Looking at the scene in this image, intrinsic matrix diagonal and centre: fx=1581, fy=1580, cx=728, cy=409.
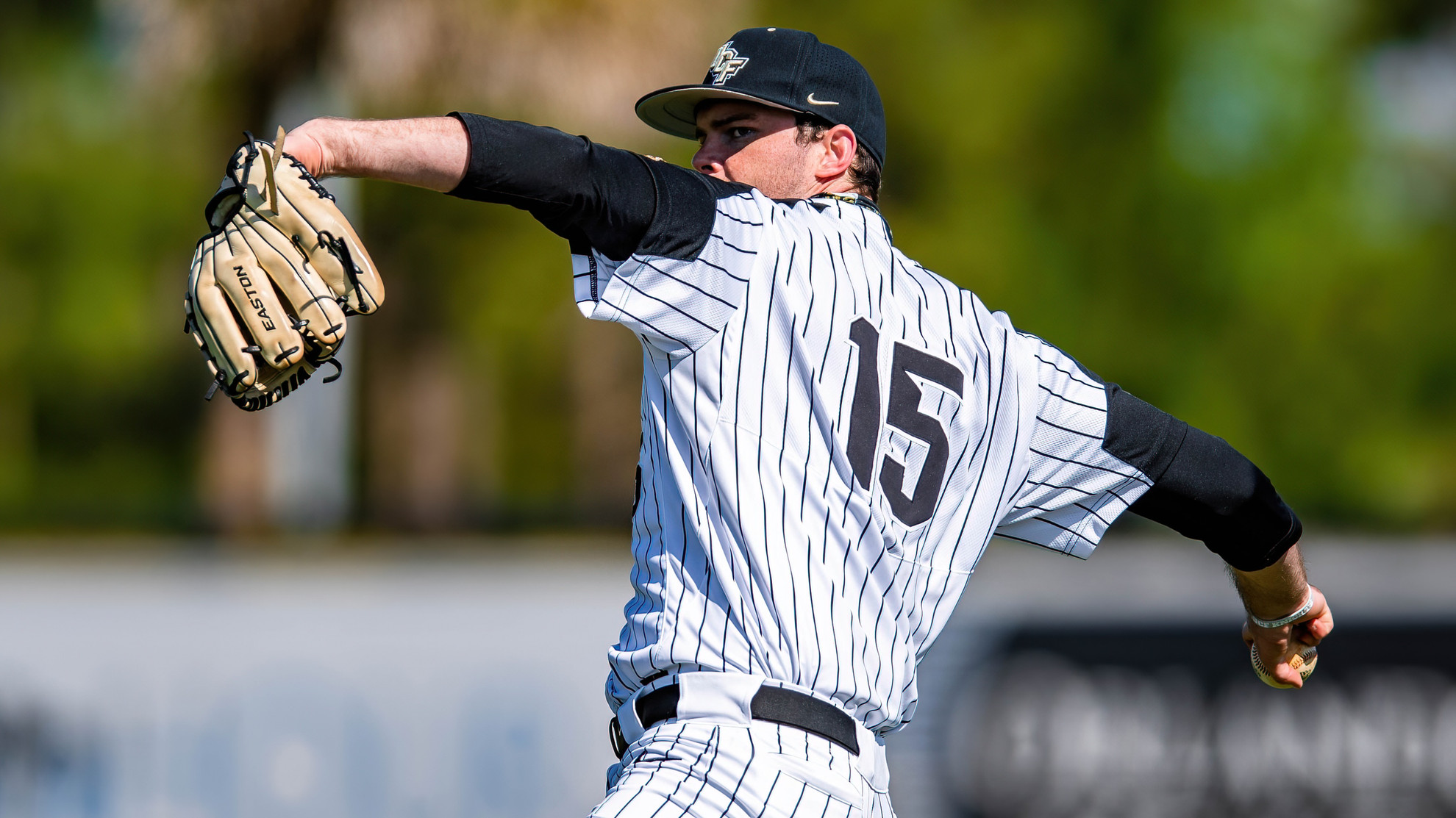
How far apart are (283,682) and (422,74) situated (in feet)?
13.8

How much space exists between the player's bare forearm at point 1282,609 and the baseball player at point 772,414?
0.61 metres

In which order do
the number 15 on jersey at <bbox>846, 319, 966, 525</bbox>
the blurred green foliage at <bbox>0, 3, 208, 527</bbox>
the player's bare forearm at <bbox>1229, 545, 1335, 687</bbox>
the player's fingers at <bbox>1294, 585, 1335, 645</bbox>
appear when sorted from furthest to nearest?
the blurred green foliage at <bbox>0, 3, 208, 527</bbox>, the player's fingers at <bbox>1294, 585, 1335, 645</bbox>, the player's bare forearm at <bbox>1229, 545, 1335, 687</bbox>, the number 15 on jersey at <bbox>846, 319, 966, 525</bbox>

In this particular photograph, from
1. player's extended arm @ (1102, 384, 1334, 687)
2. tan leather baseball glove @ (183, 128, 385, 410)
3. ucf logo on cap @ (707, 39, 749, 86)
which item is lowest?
player's extended arm @ (1102, 384, 1334, 687)

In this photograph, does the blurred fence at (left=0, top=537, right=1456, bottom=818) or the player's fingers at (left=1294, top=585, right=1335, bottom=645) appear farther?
the blurred fence at (left=0, top=537, right=1456, bottom=818)

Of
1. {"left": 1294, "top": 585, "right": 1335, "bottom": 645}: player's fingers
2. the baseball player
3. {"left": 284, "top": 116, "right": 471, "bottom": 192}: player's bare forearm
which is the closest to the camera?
{"left": 284, "top": 116, "right": 471, "bottom": 192}: player's bare forearm

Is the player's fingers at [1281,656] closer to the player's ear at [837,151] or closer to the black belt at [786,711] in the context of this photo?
the black belt at [786,711]

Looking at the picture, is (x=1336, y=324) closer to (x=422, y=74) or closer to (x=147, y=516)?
(x=422, y=74)

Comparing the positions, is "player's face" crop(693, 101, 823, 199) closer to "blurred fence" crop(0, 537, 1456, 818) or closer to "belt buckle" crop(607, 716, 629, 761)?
"belt buckle" crop(607, 716, 629, 761)

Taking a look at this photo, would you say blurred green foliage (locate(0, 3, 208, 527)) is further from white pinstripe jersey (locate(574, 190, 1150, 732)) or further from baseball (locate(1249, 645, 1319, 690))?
white pinstripe jersey (locate(574, 190, 1150, 732))

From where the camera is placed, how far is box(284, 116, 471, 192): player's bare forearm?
2104 mm

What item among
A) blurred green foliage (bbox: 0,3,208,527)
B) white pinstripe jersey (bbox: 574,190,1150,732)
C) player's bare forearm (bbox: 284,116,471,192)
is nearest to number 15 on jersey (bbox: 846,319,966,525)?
white pinstripe jersey (bbox: 574,190,1150,732)

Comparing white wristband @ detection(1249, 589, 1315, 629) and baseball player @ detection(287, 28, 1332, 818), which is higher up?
baseball player @ detection(287, 28, 1332, 818)

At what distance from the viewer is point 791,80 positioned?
268 centimetres

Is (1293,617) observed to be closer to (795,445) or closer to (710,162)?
(795,445)
